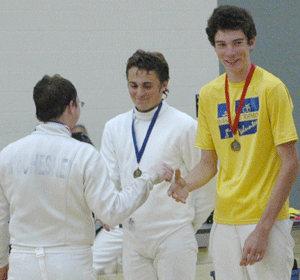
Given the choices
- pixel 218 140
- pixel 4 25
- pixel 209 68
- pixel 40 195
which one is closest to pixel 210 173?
pixel 218 140

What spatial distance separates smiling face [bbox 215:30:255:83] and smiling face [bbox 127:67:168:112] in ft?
2.38

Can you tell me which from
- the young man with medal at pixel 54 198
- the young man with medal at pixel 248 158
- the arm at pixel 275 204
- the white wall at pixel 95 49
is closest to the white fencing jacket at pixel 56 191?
the young man with medal at pixel 54 198

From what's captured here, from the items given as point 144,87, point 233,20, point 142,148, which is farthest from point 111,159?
point 233,20

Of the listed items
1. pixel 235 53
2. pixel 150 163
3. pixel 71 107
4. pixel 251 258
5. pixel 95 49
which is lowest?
pixel 251 258

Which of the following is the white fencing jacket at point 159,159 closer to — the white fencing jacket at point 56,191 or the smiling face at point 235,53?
the white fencing jacket at point 56,191

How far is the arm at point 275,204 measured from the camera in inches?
74.2

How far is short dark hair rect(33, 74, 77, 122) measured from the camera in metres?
2.22

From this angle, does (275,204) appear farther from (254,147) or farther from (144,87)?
(144,87)

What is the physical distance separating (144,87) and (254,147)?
0.97m

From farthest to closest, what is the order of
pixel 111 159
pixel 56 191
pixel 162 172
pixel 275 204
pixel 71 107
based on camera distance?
1. pixel 111 159
2. pixel 162 172
3. pixel 71 107
4. pixel 56 191
5. pixel 275 204

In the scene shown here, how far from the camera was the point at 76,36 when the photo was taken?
4.80 m

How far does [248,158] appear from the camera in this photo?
1.98 m

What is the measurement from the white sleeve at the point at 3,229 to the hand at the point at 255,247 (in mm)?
1075

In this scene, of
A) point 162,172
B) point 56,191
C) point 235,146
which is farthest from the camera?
point 162,172
